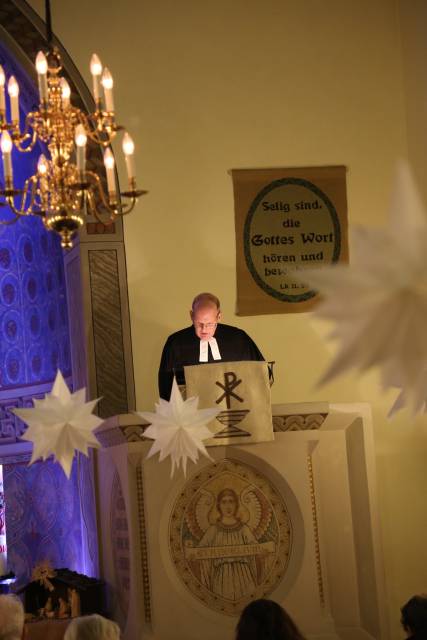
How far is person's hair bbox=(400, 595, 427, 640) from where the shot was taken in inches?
158

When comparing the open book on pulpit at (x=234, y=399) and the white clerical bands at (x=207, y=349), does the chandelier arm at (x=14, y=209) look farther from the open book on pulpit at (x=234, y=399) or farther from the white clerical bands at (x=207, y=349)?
the white clerical bands at (x=207, y=349)

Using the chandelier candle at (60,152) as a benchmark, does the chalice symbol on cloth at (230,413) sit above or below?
below

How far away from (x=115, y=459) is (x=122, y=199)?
253 centimetres

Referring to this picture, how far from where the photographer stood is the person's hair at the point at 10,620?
4059 millimetres

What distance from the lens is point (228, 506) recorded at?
20.5 ft

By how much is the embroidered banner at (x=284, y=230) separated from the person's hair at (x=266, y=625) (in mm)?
4796

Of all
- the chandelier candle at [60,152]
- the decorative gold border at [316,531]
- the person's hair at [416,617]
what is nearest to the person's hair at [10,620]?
the person's hair at [416,617]

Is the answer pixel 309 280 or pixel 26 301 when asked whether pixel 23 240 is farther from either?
pixel 309 280

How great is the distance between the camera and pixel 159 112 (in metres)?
8.30

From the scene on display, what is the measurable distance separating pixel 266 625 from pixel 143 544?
2.85 meters

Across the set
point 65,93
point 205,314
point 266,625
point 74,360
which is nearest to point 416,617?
point 266,625

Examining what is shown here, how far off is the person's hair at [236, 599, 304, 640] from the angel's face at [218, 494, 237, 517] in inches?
105

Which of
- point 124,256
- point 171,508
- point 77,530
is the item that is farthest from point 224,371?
point 77,530

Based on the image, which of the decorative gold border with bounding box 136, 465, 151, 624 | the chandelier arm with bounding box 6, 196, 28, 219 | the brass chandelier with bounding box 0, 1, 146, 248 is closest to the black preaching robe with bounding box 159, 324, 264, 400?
the decorative gold border with bounding box 136, 465, 151, 624
